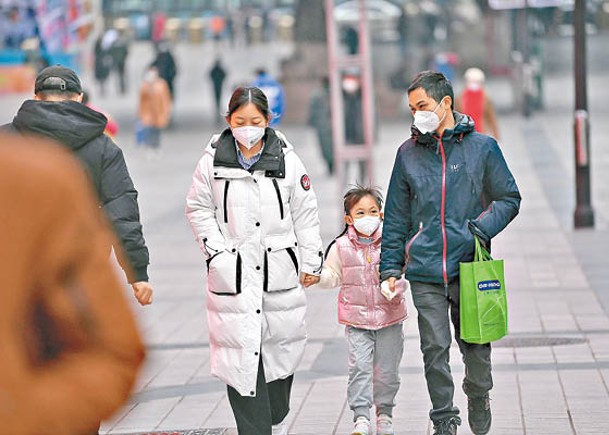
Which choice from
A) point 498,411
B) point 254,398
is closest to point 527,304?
point 498,411

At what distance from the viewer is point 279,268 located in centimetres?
629

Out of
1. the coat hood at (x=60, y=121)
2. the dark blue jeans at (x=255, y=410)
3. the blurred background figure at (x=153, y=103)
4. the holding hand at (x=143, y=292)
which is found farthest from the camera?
the blurred background figure at (x=153, y=103)

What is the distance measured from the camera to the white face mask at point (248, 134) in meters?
6.26

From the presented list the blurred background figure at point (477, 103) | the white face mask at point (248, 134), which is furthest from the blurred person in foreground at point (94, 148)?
the blurred background figure at point (477, 103)

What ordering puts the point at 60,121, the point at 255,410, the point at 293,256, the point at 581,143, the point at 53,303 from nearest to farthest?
the point at 53,303
the point at 60,121
the point at 255,410
the point at 293,256
the point at 581,143

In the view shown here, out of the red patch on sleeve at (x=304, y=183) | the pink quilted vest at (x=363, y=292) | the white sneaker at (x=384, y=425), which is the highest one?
the red patch on sleeve at (x=304, y=183)

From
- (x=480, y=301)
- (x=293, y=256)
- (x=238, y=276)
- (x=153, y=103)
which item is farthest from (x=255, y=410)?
(x=153, y=103)

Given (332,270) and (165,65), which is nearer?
(332,270)

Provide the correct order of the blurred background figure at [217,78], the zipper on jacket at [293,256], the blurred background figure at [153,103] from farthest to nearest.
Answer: the blurred background figure at [217,78]
the blurred background figure at [153,103]
the zipper on jacket at [293,256]

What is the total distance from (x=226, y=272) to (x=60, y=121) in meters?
1.10

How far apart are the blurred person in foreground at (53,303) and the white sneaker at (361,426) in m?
4.57

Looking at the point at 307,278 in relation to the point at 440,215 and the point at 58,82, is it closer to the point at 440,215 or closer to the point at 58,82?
the point at 440,215

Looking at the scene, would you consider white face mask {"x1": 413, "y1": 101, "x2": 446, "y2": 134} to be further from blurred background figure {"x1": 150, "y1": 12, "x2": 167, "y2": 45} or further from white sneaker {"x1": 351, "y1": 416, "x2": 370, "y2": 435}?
blurred background figure {"x1": 150, "y1": 12, "x2": 167, "y2": 45}

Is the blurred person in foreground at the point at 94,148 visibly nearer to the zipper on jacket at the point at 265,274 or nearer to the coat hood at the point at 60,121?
the coat hood at the point at 60,121
